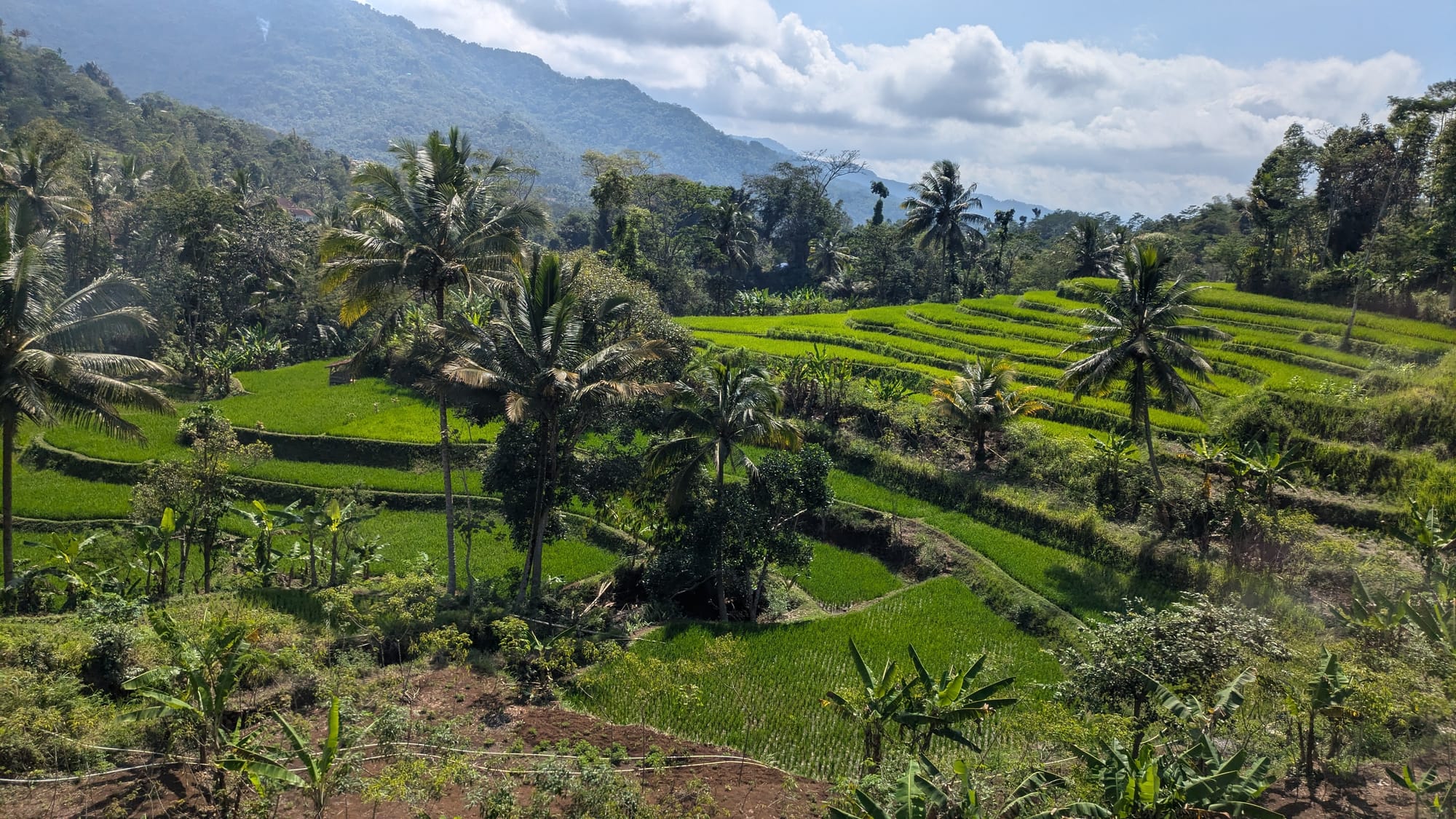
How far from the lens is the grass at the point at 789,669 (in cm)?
1149

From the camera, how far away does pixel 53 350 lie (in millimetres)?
13617

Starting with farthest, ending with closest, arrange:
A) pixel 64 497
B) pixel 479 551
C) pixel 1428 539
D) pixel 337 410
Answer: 1. pixel 337 410
2. pixel 64 497
3. pixel 479 551
4. pixel 1428 539

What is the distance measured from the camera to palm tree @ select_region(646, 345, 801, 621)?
16.0m

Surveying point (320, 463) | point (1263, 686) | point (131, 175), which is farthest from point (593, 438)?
point (131, 175)

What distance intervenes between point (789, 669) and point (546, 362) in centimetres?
773

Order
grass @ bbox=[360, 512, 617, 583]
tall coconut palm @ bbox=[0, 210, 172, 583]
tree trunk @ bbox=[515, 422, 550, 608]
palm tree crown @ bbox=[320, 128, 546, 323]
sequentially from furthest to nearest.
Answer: grass @ bbox=[360, 512, 617, 583] < tree trunk @ bbox=[515, 422, 550, 608] < palm tree crown @ bbox=[320, 128, 546, 323] < tall coconut palm @ bbox=[0, 210, 172, 583]

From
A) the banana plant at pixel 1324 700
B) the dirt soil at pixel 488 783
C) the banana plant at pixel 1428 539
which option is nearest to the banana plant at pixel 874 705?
the dirt soil at pixel 488 783

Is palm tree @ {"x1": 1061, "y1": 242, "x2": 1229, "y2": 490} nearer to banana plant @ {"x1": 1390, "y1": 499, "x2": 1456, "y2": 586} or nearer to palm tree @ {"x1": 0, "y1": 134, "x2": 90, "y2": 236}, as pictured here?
banana plant @ {"x1": 1390, "y1": 499, "x2": 1456, "y2": 586}

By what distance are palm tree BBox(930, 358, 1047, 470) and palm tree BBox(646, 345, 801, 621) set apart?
25.9 feet

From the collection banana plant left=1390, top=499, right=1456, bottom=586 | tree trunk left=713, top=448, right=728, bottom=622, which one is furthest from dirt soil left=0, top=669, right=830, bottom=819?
banana plant left=1390, top=499, right=1456, bottom=586

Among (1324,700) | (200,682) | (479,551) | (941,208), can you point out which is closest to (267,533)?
(479,551)

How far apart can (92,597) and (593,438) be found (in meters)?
15.3

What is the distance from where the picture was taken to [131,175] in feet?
162

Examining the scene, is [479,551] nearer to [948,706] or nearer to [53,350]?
[53,350]
